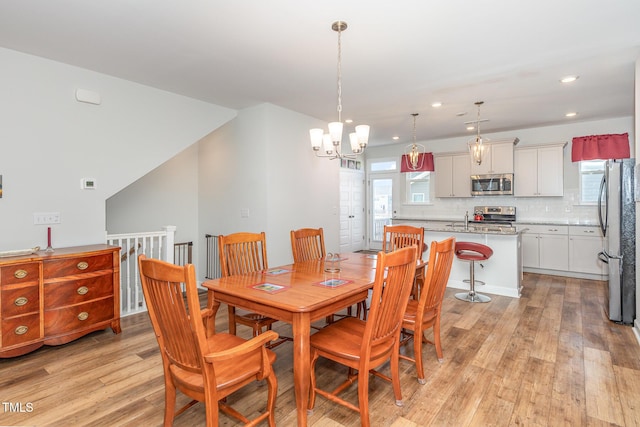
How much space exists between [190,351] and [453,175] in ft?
21.0

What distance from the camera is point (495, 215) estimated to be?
21.0 feet

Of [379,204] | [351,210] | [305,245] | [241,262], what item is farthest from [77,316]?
[379,204]

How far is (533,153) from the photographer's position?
589 centimetres

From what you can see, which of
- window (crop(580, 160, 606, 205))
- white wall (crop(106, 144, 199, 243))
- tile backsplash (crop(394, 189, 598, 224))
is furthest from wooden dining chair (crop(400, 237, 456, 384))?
window (crop(580, 160, 606, 205))

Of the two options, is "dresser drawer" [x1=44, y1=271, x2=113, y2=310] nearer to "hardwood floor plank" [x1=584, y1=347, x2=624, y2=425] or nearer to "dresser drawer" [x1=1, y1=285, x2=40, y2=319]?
"dresser drawer" [x1=1, y1=285, x2=40, y2=319]

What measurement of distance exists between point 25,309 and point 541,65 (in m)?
5.20

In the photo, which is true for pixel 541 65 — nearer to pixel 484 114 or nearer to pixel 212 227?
pixel 484 114

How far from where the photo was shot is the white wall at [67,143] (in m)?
2.99

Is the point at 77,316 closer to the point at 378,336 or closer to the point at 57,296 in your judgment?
the point at 57,296

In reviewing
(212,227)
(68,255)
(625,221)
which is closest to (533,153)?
(625,221)

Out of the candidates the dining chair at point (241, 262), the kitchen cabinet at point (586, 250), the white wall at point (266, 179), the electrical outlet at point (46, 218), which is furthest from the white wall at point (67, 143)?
the kitchen cabinet at point (586, 250)

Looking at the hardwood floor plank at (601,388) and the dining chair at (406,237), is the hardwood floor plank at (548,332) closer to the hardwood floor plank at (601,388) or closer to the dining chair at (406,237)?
the hardwood floor plank at (601,388)

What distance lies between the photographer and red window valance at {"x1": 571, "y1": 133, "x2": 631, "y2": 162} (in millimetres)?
5203

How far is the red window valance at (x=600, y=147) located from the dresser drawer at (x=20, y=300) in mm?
7480
